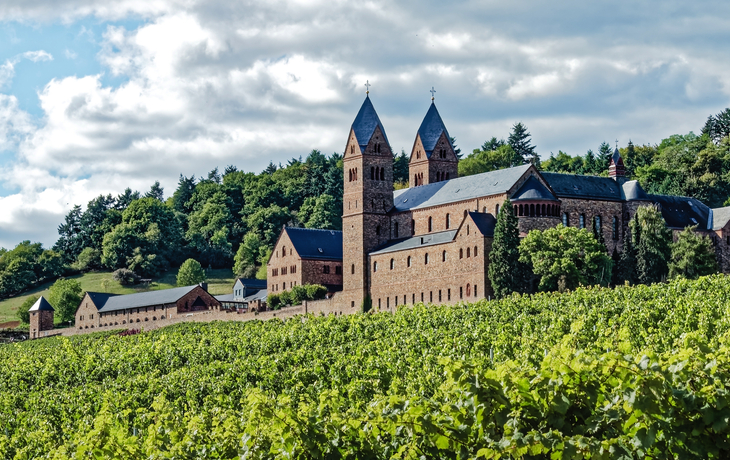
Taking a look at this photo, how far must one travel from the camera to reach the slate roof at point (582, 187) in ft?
246

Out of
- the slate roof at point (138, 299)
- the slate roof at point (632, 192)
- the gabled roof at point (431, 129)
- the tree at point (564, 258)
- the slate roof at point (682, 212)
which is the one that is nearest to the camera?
the tree at point (564, 258)

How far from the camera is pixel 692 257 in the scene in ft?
229

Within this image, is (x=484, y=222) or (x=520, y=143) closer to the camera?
(x=484, y=222)

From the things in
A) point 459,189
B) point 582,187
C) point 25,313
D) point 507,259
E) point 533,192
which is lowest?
point 25,313

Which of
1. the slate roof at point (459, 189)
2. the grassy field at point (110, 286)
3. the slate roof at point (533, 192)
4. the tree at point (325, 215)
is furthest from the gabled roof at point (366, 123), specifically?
the grassy field at point (110, 286)

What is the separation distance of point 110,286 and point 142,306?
29000 millimetres

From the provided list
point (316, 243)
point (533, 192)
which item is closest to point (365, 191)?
point (316, 243)

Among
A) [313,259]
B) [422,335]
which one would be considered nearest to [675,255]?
[313,259]

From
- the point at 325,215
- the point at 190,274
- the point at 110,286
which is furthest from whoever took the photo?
the point at 110,286

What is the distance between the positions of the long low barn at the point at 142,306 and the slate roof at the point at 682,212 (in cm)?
3840

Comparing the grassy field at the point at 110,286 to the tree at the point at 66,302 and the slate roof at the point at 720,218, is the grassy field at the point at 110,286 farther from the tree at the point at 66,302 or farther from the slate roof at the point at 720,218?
the slate roof at the point at 720,218

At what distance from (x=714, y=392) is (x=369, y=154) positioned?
224ft

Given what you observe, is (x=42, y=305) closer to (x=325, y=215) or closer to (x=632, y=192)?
(x=325, y=215)

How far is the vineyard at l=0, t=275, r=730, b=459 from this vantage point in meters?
12.2
